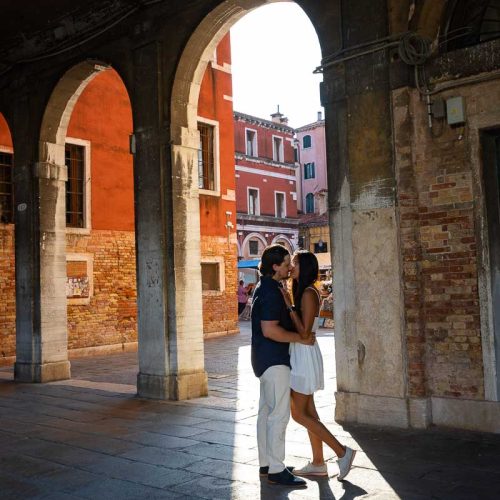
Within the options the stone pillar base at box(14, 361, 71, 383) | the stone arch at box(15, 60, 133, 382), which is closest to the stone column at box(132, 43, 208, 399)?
the stone arch at box(15, 60, 133, 382)

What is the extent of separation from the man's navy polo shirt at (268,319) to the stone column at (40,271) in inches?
252

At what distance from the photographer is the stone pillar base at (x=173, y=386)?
820 cm

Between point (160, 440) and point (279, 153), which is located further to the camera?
point (279, 153)

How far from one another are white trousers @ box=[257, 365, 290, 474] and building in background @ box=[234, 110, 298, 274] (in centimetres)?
3213

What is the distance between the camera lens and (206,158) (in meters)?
17.7

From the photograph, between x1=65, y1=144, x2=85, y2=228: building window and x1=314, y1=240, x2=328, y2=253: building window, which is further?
x1=314, y1=240, x2=328, y2=253: building window

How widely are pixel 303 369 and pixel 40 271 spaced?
6.70 m

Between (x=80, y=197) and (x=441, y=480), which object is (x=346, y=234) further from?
(x=80, y=197)

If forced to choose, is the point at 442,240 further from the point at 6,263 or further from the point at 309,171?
the point at 309,171

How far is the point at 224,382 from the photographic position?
959 centimetres

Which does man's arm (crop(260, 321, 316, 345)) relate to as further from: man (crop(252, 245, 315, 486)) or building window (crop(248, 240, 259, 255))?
building window (crop(248, 240, 259, 255))

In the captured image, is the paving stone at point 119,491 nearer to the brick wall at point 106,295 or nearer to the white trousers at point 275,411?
the white trousers at point 275,411

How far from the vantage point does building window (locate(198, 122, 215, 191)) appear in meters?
17.5

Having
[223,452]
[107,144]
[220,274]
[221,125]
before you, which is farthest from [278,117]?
[223,452]
